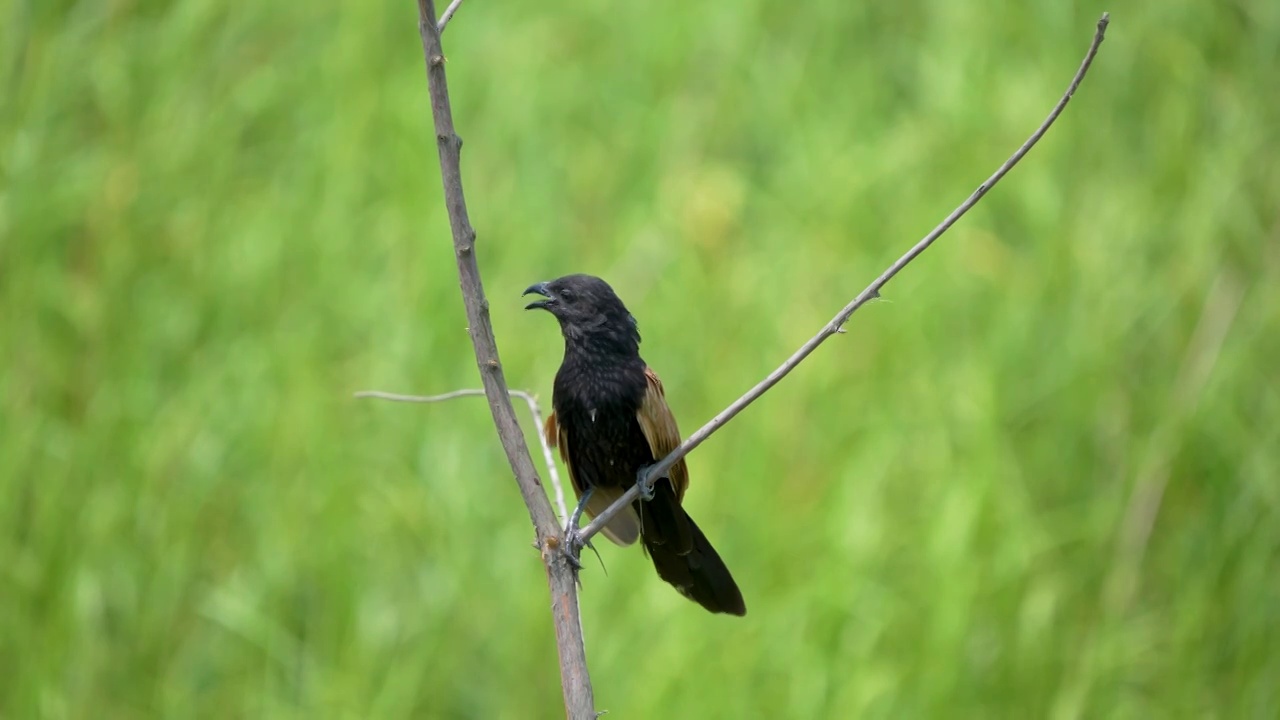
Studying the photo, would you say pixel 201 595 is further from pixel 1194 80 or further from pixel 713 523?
pixel 1194 80

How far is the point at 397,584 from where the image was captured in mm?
4375

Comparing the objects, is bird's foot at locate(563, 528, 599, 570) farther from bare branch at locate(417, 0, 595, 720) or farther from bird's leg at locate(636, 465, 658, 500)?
bird's leg at locate(636, 465, 658, 500)

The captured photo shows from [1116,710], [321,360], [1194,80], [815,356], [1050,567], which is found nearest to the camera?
[1116,710]

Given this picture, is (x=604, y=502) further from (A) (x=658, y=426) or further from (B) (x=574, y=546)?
(B) (x=574, y=546)

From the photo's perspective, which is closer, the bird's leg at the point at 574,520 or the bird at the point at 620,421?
the bird's leg at the point at 574,520

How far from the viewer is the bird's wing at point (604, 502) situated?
8.26 ft

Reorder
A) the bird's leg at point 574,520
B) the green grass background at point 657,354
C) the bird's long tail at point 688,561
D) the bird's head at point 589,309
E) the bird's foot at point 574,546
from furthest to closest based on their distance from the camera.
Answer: the green grass background at point 657,354, the bird's head at point 589,309, the bird's long tail at point 688,561, the bird's leg at point 574,520, the bird's foot at point 574,546

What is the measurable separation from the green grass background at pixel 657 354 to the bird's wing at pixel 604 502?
4.32 ft

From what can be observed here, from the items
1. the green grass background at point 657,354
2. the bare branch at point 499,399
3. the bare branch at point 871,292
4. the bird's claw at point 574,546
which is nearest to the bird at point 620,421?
the bird's claw at point 574,546

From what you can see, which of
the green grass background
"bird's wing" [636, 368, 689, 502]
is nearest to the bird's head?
"bird's wing" [636, 368, 689, 502]

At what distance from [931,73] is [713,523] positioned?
2.91 m

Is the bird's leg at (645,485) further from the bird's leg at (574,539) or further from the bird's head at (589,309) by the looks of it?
the bird's head at (589,309)

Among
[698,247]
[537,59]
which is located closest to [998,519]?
[698,247]

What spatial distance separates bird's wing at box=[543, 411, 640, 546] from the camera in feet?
8.26
